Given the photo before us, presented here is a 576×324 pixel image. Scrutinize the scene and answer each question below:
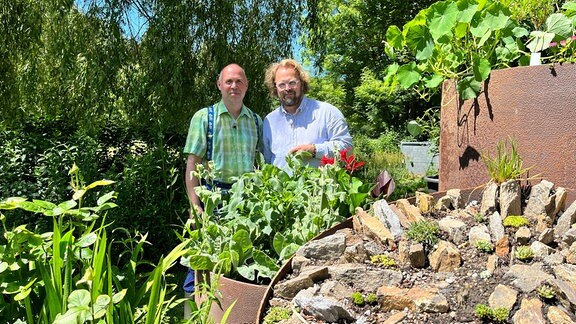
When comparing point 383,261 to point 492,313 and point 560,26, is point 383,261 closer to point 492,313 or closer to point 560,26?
point 492,313

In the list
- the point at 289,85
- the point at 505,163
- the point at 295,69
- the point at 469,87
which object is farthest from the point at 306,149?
the point at 505,163

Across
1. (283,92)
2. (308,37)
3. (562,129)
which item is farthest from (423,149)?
(562,129)

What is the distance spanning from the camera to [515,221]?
135 cm

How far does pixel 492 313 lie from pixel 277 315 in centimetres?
48

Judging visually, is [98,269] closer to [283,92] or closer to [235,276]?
[235,276]

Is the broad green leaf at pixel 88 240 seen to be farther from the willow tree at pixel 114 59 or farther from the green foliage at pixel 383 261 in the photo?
the willow tree at pixel 114 59

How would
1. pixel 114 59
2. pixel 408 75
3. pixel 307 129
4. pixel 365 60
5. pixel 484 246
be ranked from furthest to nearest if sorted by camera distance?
1. pixel 365 60
2. pixel 114 59
3. pixel 307 129
4. pixel 408 75
5. pixel 484 246

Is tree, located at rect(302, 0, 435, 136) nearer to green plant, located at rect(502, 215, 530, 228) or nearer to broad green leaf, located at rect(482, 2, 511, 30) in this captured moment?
broad green leaf, located at rect(482, 2, 511, 30)

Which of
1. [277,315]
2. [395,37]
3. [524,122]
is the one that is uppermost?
[395,37]

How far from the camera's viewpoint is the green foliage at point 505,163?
4.80 feet

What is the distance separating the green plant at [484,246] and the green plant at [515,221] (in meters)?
0.11

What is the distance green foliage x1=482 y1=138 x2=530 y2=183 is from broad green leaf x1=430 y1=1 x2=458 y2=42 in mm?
413

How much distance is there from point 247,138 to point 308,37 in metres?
4.48

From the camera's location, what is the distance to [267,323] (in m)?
1.15
